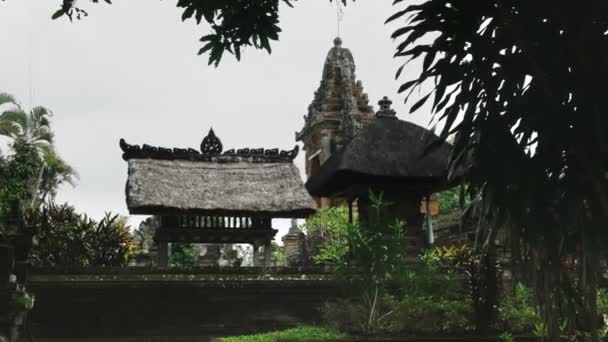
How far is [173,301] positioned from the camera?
12484mm

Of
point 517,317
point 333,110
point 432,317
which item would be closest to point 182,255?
point 333,110

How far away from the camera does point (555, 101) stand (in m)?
4.52

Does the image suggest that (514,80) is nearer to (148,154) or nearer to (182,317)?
(182,317)

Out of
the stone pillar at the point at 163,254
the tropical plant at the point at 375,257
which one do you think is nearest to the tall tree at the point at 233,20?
the tropical plant at the point at 375,257

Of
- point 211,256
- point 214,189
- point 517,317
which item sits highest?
point 214,189

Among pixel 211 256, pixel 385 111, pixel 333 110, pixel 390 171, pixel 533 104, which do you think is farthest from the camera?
pixel 333 110

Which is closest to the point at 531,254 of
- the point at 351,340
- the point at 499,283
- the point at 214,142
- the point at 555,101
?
the point at 555,101

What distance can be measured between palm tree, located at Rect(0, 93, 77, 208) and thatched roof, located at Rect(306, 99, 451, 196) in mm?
16557

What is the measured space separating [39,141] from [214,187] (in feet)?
51.9

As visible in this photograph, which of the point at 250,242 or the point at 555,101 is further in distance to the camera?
the point at 250,242

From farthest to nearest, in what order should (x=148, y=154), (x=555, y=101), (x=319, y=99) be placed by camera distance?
(x=319, y=99), (x=148, y=154), (x=555, y=101)

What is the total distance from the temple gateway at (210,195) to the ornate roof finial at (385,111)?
2607mm

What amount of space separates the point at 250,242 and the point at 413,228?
420 cm

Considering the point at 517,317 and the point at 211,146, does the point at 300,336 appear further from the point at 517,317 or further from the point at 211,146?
the point at 211,146
